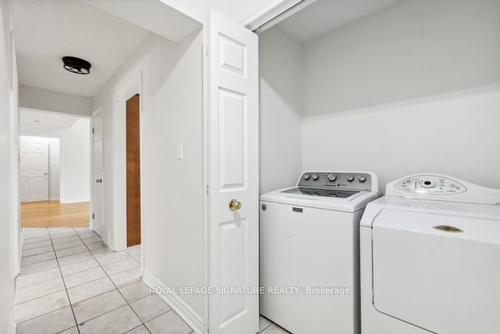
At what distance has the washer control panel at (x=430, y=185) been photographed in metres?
1.34

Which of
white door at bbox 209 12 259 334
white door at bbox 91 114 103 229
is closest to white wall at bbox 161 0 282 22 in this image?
white door at bbox 209 12 259 334

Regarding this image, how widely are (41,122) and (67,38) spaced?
4.89 meters

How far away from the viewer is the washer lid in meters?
0.86

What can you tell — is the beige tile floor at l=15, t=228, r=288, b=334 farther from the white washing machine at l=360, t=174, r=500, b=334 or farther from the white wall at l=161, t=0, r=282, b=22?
the white wall at l=161, t=0, r=282, b=22

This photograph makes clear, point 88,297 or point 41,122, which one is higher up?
point 41,122

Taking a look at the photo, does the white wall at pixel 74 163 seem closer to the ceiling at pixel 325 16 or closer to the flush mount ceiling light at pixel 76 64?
the flush mount ceiling light at pixel 76 64

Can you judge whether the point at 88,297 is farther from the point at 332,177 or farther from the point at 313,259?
the point at 332,177

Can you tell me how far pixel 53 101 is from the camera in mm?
3465

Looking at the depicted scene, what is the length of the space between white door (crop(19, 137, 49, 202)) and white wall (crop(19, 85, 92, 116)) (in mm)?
5316

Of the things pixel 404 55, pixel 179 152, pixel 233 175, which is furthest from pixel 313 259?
pixel 404 55

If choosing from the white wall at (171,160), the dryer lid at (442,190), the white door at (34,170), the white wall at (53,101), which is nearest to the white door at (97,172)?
the white wall at (53,101)

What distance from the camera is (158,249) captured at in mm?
1937

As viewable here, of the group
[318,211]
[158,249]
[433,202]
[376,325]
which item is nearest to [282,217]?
[318,211]

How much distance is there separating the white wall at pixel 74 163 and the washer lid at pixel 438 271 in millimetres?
8280
